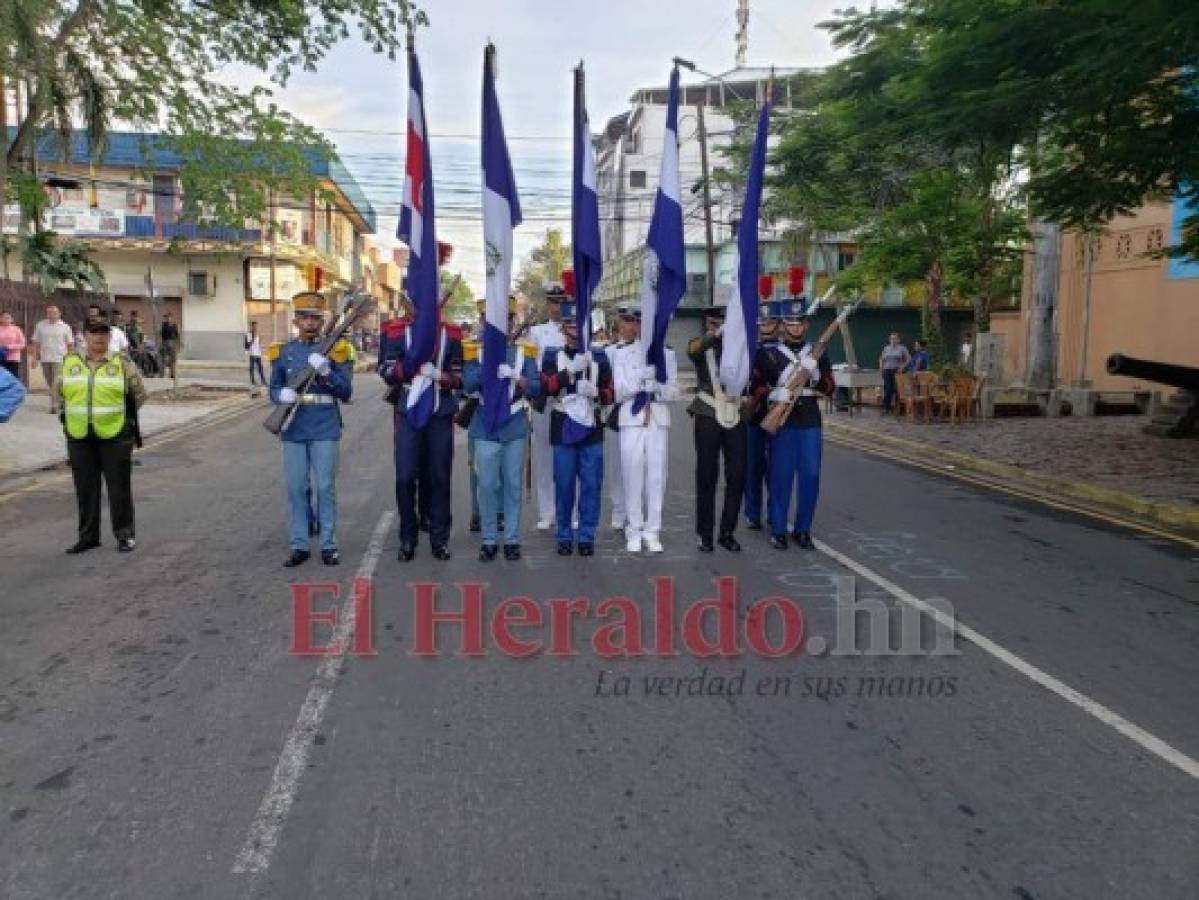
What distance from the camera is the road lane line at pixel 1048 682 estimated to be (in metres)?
3.96

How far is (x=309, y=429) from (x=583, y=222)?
241 cm

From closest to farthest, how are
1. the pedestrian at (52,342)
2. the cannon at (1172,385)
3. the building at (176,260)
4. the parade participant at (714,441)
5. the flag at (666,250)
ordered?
the flag at (666,250) < the parade participant at (714,441) < the cannon at (1172,385) < the pedestrian at (52,342) < the building at (176,260)

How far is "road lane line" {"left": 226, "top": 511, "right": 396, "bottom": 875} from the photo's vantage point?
10.3 ft

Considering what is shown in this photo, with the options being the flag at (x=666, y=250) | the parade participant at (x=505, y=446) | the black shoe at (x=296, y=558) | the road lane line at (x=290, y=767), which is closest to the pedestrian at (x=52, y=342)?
the black shoe at (x=296, y=558)

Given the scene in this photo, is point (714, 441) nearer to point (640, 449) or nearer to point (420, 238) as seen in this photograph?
point (640, 449)

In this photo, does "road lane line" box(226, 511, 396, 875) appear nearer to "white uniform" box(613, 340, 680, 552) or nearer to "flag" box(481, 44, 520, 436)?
"flag" box(481, 44, 520, 436)

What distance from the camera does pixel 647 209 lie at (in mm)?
63125

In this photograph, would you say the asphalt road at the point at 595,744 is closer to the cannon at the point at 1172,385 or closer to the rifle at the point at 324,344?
the rifle at the point at 324,344

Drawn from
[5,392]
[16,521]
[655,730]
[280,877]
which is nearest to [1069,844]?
[655,730]

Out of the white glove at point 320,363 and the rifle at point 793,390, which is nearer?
the white glove at point 320,363

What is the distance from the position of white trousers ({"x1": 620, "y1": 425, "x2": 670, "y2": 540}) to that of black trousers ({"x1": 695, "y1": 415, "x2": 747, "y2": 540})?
33 cm

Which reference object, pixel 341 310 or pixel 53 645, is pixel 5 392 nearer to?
pixel 53 645

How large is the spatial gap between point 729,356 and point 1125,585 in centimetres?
313

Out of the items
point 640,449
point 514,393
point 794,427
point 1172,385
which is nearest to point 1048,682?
point 794,427
